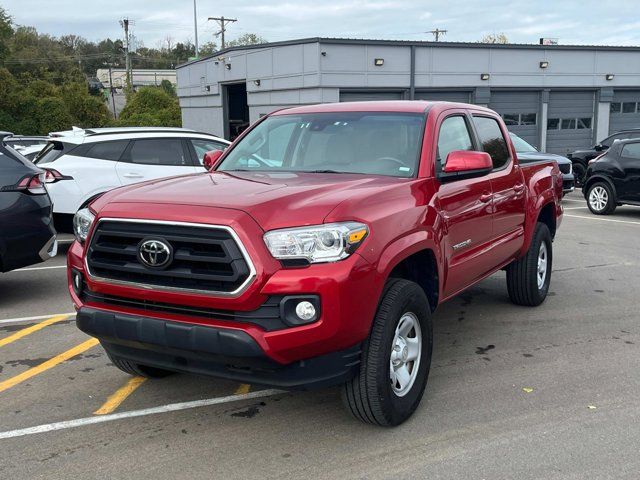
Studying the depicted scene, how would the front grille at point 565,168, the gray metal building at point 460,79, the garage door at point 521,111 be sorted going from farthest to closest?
the garage door at point 521,111, the gray metal building at point 460,79, the front grille at point 565,168

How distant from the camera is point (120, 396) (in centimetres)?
430

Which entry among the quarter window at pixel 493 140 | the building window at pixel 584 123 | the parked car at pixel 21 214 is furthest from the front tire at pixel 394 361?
the building window at pixel 584 123

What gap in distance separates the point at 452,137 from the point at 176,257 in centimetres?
248

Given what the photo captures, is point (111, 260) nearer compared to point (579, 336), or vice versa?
point (111, 260)

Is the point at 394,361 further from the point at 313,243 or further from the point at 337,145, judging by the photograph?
the point at 337,145

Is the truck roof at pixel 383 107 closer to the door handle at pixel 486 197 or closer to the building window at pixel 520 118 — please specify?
the door handle at pixel 486 197

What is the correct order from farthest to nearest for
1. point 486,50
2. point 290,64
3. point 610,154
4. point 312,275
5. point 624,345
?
point 486,50 < point 290,64 < point 610,154 < point 624,345 < point 312,275

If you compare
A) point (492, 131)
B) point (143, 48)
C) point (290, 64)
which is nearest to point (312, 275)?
point (492, 131)

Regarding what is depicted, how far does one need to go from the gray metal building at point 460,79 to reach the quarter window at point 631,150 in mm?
13589

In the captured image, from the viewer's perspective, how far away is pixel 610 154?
13.8 m

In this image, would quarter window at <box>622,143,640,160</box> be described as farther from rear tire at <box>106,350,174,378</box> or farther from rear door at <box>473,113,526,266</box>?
rear tire at <box>106,350,174,378</box>

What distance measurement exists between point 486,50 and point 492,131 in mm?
24226

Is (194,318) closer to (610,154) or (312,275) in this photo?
(312,275)

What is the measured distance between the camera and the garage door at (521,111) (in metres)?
29.1
